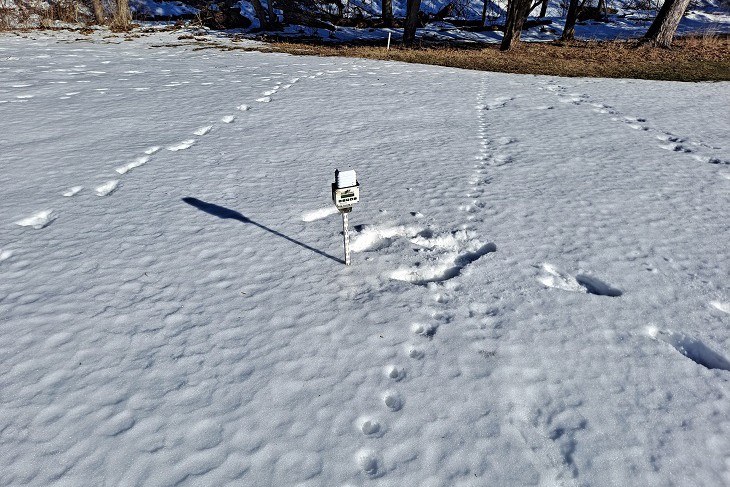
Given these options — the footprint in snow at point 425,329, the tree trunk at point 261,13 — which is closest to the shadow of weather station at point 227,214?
the footprint in snow at point 425,329

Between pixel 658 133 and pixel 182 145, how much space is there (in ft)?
21.0

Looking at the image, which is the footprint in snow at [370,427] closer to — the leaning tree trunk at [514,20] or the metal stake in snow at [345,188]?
the metal stake in snow at [345,188]

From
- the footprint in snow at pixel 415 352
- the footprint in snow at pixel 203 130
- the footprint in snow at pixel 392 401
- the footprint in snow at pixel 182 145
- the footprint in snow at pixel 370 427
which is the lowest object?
the footprint in snow at pixel 370 427

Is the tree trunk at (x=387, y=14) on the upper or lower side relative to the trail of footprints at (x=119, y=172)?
upper

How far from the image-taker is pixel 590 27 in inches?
910

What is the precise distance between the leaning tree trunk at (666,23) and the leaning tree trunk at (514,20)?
14.4 ft

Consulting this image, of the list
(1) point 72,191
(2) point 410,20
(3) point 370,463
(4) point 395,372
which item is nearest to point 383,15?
(2) point 410,20

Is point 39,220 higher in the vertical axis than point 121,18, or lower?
lower

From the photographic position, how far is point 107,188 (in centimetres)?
426

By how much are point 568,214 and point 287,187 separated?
264 cm

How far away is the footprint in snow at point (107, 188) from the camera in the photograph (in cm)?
416

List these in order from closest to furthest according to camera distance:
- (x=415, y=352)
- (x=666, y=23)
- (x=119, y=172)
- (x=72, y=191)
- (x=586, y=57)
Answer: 1. (x=415, y=352)
2. (x=72, y=191)
3. (x=119, y=172)
4. (x=586, y=57)
5. (x=666, y=23)

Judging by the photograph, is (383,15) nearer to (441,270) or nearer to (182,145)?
(182,145)

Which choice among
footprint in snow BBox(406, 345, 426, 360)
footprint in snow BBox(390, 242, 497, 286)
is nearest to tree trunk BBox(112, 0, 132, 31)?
footprint in snow BBox(390, 242, 497, 286)
